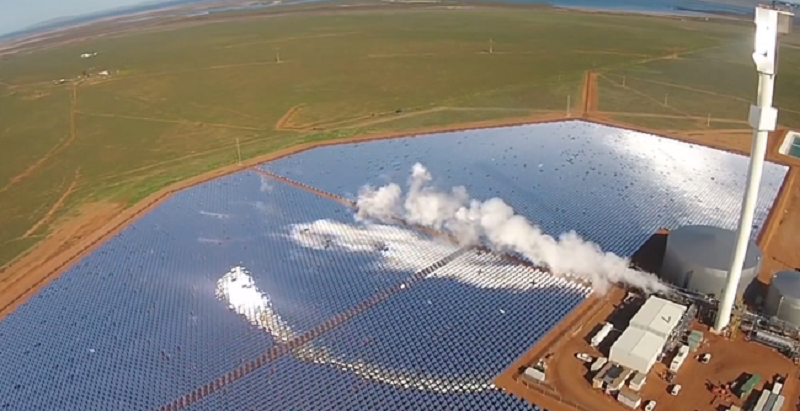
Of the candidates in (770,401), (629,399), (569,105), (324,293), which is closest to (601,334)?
(629,399)

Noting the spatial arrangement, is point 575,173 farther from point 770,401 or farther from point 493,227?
point 770,401

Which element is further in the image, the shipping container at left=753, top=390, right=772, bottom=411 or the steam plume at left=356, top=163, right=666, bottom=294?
the steam plume at left=356, top=163, right=666, bottom=294

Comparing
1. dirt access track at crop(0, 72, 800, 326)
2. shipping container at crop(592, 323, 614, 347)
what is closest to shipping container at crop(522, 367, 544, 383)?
shipping container at crop(592, 323, 614, 347)

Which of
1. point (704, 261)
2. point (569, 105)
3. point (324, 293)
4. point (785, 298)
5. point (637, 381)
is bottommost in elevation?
point (637, 381)

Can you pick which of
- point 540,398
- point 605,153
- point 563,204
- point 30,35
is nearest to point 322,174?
point 563,204

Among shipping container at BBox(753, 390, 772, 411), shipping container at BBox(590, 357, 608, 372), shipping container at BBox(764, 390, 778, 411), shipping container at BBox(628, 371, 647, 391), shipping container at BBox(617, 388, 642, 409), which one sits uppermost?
shipping container at BBox(590, 357, 608, 372)

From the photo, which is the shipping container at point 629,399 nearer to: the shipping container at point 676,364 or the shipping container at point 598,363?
the shipping container at point 598,363

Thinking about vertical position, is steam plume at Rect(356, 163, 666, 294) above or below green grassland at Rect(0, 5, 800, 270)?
below

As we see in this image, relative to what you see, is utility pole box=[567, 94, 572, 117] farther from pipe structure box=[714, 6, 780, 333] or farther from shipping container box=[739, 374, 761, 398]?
shipping container box=[739, 374, 761, 398]
